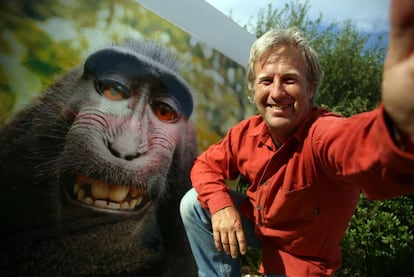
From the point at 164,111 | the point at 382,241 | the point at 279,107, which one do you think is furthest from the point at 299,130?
the point at 382,241

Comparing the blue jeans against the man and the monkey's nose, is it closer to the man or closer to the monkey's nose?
the man

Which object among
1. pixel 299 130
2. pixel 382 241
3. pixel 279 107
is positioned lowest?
pixel 382 241

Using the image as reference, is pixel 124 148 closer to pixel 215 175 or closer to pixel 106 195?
pixel 106 195

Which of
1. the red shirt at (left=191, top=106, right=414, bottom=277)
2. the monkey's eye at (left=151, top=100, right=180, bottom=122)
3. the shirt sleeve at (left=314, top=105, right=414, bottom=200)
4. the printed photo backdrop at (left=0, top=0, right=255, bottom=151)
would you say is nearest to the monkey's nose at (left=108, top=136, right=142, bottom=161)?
the monkey's eye at (left=151, top=100, right=180, bottom=122)

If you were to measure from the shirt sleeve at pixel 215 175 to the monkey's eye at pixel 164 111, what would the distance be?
0.79 meters

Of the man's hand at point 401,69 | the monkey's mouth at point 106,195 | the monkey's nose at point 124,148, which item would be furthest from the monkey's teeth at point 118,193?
the man's hand at point 401,69

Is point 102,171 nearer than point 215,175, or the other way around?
point 215,175

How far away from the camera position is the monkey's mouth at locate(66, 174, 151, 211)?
2.58 metres

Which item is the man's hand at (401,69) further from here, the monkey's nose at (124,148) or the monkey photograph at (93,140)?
the monkey's nose at (124,148)

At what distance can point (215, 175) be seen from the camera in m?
2.19

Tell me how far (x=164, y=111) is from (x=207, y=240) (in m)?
1.17

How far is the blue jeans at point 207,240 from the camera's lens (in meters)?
2.21

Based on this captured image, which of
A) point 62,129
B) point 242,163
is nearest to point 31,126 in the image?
point 62,129

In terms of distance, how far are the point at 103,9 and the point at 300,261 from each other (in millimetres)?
1991
